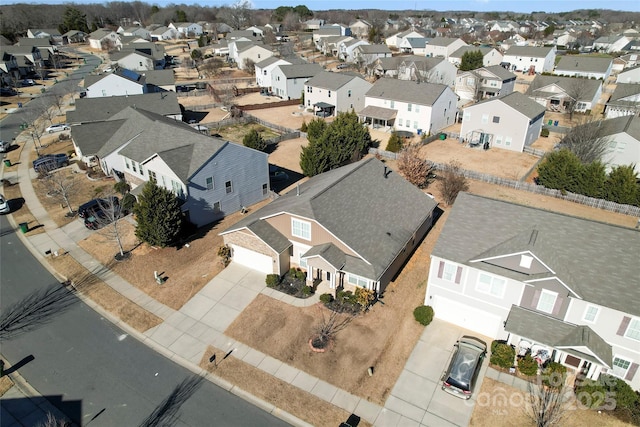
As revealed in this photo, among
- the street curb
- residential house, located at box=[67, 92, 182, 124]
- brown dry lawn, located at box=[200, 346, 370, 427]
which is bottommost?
the street curb

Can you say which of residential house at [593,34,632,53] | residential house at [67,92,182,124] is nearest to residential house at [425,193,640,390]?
residential house at [67,92,182,124]

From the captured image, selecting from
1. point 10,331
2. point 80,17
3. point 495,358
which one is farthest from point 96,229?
point 80,17

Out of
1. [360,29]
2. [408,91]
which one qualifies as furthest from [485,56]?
[360,29]

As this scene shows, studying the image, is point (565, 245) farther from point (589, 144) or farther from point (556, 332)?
point (589, 144)

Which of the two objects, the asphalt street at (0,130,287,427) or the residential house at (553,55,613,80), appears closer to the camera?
the asphalt street at (0,130,287,427)

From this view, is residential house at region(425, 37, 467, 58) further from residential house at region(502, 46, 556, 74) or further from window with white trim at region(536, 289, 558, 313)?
window with white trim at region(536, 289, 558, 313)

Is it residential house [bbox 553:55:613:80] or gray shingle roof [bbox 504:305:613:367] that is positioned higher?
residential house [bbox 553:55:613:80]

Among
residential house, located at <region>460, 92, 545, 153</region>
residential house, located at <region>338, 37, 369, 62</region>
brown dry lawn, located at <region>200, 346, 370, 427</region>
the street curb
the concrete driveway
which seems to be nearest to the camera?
the concrete driveway
